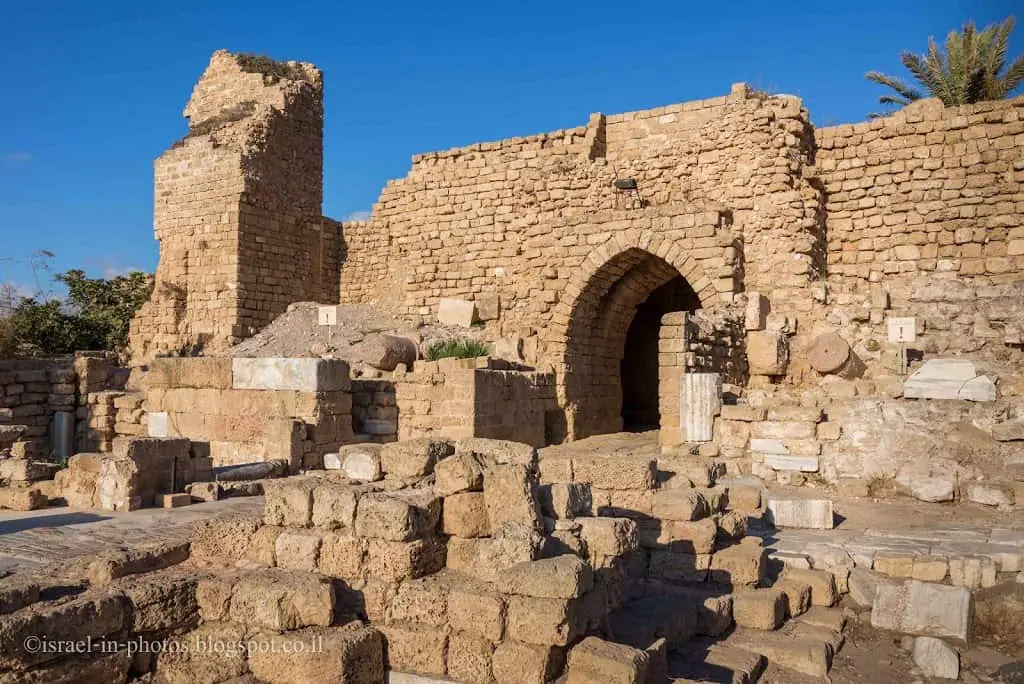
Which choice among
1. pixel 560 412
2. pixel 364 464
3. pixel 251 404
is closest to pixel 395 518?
pixel 364 464

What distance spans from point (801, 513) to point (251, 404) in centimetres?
594

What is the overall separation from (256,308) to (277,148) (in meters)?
3.77

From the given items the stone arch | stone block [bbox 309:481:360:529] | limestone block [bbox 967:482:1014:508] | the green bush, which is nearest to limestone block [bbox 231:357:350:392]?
stone block [bbox 309:481:360:529]

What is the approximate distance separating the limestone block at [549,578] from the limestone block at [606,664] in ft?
0.86

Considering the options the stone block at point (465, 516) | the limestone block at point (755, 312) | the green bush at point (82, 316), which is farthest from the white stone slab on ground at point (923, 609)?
the green bush at point (82, 316)

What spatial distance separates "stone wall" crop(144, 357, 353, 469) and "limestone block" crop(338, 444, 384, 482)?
2991mm

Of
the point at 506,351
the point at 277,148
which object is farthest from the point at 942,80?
the point at 277,148

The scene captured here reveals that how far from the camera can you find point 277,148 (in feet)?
58.1

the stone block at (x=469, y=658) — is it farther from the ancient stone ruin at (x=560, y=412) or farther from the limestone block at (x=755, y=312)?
the limestone block at (x=755, y=312)

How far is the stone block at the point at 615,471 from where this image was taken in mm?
5914

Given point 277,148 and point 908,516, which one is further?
point 277,148

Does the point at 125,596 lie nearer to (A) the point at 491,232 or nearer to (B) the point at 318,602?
(B) the point at 318,602

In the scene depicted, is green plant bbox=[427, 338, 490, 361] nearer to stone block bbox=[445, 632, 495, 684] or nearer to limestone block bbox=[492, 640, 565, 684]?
stone block bbox=[445, 632, 495, 684]

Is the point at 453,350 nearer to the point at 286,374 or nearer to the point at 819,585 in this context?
the point at 286,374
